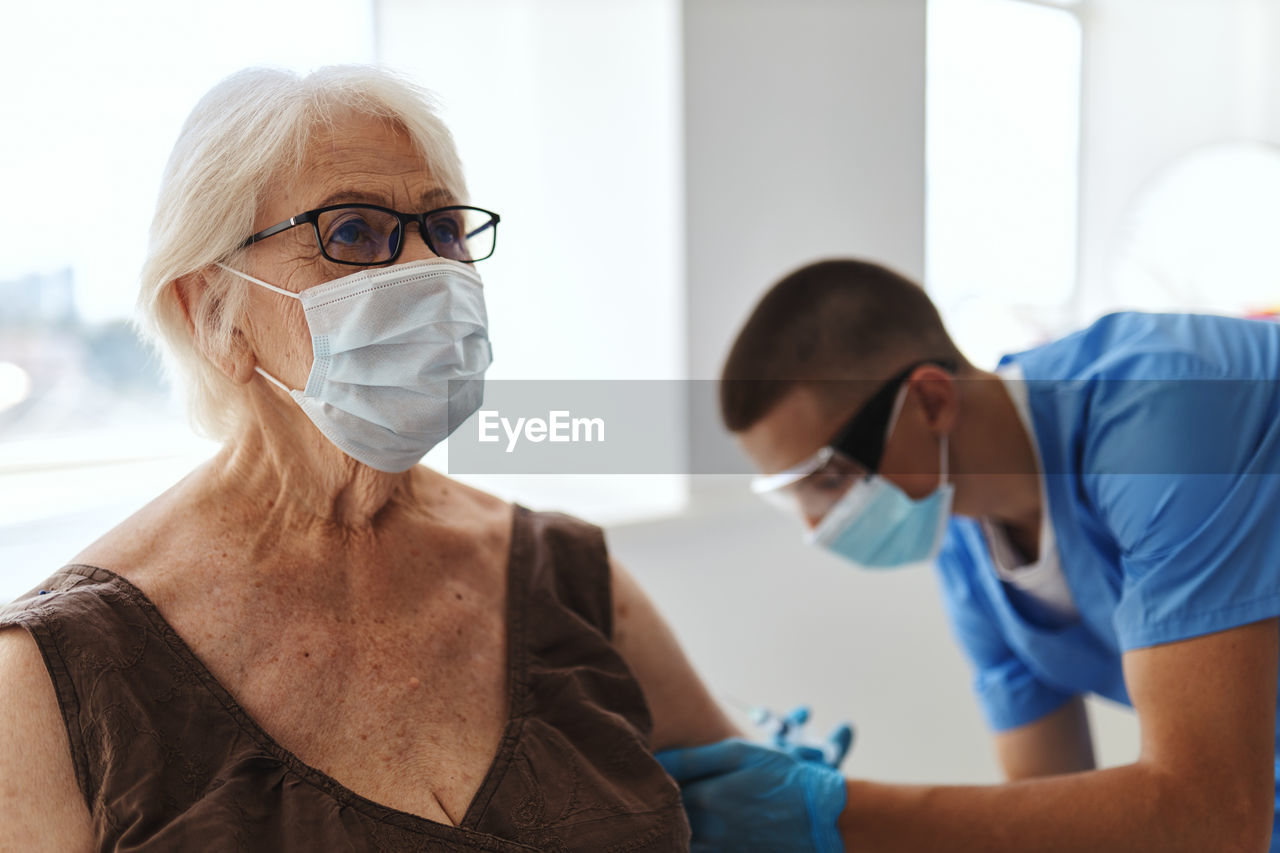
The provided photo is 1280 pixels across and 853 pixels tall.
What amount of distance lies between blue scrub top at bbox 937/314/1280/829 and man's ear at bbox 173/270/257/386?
117 cm

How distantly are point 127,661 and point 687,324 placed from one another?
1.53m

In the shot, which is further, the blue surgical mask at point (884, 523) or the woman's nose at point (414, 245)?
the blue surgical mask at point (884, 523)

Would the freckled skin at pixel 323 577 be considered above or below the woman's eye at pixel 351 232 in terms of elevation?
below

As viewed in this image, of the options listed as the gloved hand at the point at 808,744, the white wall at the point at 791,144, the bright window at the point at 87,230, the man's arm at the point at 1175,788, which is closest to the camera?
the man's arm at the point at 1175,788

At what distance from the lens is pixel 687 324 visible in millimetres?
2246

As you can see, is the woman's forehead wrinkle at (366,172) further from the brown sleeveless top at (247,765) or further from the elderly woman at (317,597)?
the brown sleeveless top at (247,765)

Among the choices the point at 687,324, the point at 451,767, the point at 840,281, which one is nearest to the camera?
the point at 451,767

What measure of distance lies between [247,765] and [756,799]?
0.65m

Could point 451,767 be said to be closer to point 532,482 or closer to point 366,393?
point 366,393

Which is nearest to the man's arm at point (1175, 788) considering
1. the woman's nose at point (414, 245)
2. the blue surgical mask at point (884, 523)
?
the blue surgical mask at point (884, 523)

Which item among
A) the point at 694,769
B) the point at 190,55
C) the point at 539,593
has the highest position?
the point at 190,55

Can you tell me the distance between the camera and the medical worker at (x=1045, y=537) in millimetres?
1219

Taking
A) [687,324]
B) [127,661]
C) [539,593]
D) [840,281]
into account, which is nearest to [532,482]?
[687,324]

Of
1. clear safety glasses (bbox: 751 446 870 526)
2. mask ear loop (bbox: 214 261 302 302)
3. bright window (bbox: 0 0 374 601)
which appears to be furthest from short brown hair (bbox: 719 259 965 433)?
bright window (bbox: 0 0 374 601)
